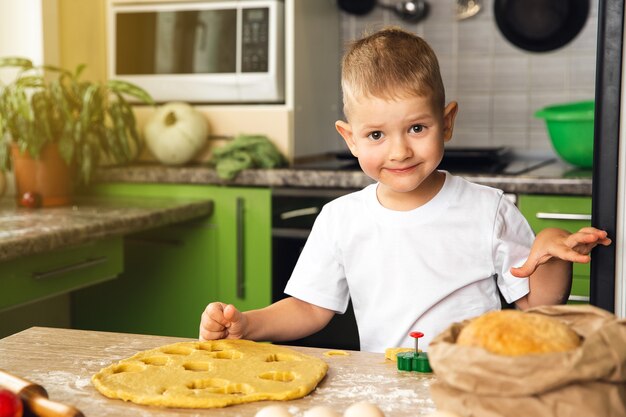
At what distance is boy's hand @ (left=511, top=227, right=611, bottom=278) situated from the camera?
999 mm

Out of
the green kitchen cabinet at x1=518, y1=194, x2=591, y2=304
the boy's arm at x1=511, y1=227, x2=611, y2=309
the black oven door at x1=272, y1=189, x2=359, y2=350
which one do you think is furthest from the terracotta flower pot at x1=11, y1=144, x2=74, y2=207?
the boy's arm at x1=511, y1=227, x2=611, y2=309

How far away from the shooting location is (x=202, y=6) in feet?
9.53

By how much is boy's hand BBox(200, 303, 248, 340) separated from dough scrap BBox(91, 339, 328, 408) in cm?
4

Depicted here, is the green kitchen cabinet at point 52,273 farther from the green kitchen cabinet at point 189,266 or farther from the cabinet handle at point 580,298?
the cabinet handle at point 580,298

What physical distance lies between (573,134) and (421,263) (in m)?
1.52

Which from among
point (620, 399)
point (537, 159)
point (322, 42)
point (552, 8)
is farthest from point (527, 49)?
point (620, 399)

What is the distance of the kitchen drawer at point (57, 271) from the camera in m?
1.94

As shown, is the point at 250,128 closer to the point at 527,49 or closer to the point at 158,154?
the point at 158,154

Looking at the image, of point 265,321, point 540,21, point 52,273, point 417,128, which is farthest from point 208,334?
point 540,21

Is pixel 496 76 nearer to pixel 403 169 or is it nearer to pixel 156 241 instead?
pixel 156 241

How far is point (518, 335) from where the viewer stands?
658mm

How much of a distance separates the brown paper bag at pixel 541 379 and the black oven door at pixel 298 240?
1918 mm

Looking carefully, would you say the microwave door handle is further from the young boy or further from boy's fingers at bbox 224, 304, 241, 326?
boy's fingers at bbox 224, 304, 241, 326

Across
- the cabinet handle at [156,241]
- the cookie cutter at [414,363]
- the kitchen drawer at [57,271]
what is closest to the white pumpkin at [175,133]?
the cabinet handle at [156,241]
